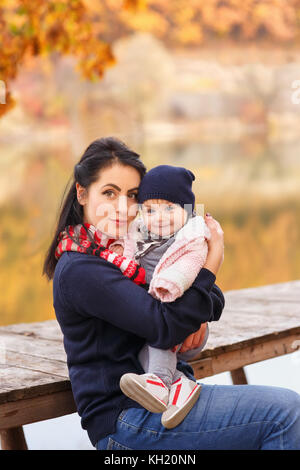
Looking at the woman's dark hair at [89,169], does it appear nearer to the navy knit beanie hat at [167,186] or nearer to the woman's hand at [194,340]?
the navy knit beanie hat at [167,186]

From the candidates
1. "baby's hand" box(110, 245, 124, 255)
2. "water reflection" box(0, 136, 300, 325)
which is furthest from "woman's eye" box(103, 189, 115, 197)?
"water reflection" box(0, 136, 300, 325)

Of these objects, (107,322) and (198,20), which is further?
(198,20)

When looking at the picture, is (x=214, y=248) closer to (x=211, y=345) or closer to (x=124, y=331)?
(x=124, y=331)

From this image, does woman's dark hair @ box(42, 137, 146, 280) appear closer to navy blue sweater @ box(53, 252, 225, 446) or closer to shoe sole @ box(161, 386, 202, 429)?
navy blue sweater @ box(53, 252, 225, 446)

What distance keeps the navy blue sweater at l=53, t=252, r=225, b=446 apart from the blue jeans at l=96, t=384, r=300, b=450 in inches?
1.7

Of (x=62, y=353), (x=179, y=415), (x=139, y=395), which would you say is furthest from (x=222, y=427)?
(x=62, y=353)

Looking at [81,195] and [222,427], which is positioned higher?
[81,195]

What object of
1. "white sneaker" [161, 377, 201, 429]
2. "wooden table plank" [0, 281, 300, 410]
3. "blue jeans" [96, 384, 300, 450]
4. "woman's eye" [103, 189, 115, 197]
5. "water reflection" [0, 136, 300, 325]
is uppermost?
"water reflection" [0, 136, 300, 325]

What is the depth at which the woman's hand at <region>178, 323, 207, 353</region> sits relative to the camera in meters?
1.65

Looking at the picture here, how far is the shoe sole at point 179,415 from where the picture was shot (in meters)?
1.47

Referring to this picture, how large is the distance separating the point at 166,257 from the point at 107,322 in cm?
21

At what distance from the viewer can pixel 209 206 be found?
43.0ft

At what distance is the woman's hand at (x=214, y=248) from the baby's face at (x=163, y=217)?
83 mm
